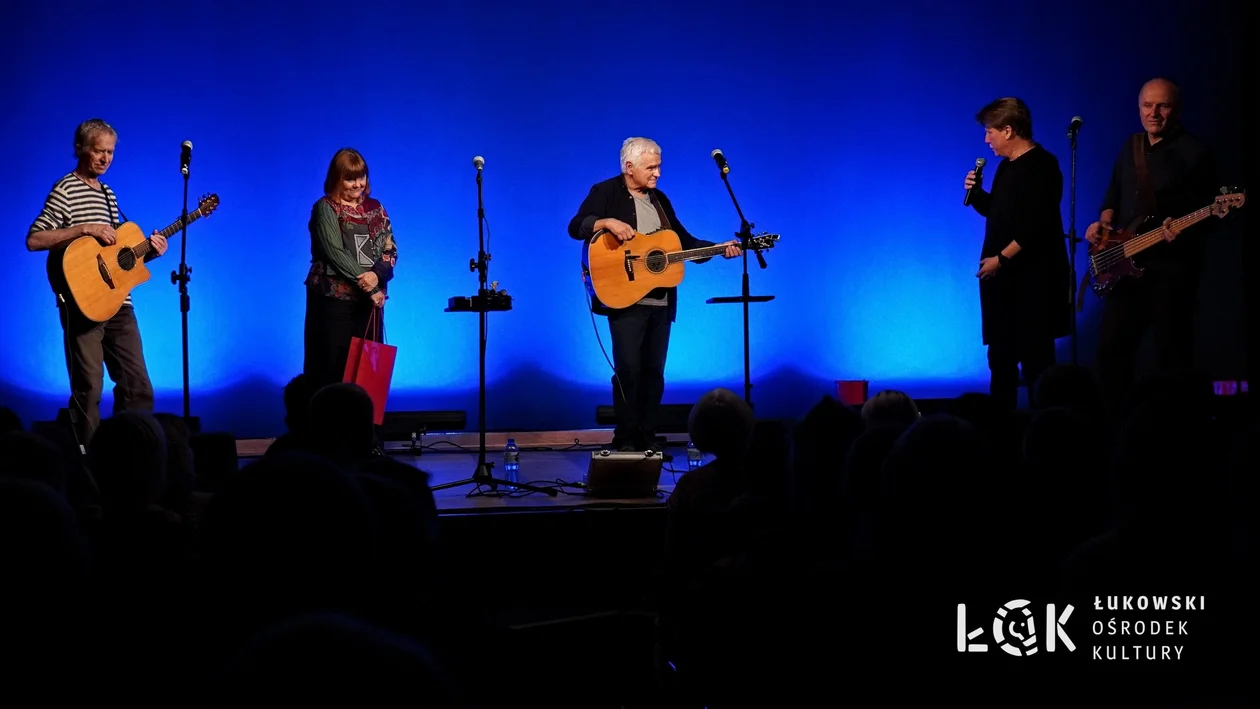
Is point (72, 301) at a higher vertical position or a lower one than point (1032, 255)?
lower

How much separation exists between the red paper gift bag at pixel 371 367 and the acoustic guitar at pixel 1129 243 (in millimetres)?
3885

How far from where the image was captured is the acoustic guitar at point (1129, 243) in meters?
5.52

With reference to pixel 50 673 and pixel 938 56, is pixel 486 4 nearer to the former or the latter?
pixel 938 56

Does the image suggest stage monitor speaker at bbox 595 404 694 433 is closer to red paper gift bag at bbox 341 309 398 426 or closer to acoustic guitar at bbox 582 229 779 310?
acoustic guitar at bbox 582 229 779 310

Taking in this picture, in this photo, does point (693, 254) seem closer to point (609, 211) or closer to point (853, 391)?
point (609, 211)

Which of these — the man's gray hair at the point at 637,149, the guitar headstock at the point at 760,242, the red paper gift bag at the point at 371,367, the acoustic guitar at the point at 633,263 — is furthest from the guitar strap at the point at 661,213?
the red paper gift bag at the point at 371,367

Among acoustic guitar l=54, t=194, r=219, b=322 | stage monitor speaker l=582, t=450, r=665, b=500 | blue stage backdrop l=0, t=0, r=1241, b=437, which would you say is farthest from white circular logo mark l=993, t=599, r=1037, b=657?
blue stage backdrop l=0, t=0, r=1241, b=437

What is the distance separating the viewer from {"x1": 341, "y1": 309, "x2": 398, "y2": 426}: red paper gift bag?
5320mm

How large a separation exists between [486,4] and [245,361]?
301cm

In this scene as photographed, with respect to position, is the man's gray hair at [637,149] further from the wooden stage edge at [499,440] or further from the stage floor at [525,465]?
the wooden stage edge at [499,440]

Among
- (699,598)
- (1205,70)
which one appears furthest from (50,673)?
(1205,70)

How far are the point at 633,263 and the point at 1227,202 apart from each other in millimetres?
3109

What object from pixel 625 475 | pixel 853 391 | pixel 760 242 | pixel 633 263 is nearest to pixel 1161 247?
pixel 760 242

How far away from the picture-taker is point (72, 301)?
5.36 m
